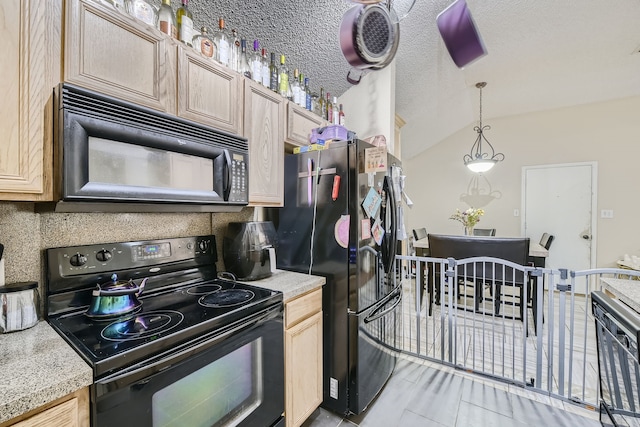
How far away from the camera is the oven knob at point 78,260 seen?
3.62ft

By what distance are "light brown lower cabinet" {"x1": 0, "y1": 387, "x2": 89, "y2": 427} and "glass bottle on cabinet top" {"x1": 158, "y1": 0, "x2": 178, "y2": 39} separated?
4.47 feet

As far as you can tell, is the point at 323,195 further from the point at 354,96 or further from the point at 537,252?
the point at 537,252

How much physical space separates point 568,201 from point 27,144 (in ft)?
18.8

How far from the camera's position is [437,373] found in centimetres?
209

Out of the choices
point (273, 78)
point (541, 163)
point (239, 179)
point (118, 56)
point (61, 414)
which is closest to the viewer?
point (61, 414)

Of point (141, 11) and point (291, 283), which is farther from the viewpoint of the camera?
point (291, 283)

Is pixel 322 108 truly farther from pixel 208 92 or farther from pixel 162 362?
pixel 162 362

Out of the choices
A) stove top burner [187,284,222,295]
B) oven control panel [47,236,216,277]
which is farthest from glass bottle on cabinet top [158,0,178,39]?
stove top burner [187,284,222,295]

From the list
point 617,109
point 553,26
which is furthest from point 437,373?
point 617,109

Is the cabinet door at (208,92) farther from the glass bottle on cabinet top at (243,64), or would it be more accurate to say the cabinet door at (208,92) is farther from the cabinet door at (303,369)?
the cabinet door at (303,369)

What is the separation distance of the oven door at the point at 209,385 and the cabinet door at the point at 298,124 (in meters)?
1.09

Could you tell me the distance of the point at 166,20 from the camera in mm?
1248

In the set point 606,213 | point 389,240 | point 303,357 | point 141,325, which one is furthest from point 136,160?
point 606,213

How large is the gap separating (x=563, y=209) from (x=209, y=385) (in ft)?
17.3
